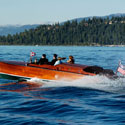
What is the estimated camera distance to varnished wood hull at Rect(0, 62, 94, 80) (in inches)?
695

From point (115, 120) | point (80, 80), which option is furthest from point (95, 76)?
point (115, 120)

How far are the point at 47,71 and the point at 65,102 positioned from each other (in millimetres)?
5420

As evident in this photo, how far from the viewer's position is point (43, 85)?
17.5 metres

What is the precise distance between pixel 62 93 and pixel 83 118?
489 centimetres

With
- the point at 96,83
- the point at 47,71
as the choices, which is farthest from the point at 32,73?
the point at 96,83

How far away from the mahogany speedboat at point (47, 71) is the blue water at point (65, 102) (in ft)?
1.03

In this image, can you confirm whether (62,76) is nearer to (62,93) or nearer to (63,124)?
(62,93)

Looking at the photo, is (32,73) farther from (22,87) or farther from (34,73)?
(22,87)

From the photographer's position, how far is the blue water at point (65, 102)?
1014 centimetres

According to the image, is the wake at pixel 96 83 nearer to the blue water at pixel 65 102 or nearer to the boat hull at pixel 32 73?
the blue water at pixel 65 102

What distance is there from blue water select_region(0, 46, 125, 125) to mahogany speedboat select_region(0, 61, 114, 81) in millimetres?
313

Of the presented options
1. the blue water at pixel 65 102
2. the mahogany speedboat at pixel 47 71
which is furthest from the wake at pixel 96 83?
the mahogany speedboat at pixel 47 71

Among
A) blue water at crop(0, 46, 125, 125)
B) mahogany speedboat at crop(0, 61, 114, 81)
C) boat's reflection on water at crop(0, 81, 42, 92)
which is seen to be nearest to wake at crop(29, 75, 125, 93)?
blue water at crop(0, 46, 125, 125)

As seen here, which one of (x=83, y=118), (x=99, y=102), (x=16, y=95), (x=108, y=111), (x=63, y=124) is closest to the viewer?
(x=63, y=124)
